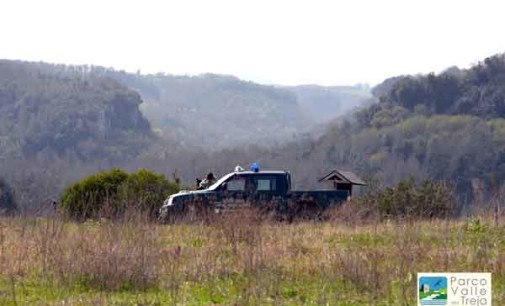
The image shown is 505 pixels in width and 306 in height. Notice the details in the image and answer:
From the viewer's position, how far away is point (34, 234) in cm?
1164

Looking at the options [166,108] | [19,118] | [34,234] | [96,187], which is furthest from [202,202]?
[166,108]

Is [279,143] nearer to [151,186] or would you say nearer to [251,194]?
[151,186]

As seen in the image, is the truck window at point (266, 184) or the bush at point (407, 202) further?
the truck window at point (266, 184)

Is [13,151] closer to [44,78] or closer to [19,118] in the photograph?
[19,118]

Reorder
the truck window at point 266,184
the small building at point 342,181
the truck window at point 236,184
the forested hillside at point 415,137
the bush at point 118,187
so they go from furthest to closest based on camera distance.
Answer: the forested hillside at point 415,137 → the small building at point 342,181 → the bush at point 118,187 → the truck window at point 266,184 → the truck window at point 236,184

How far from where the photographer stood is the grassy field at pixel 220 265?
9.09 meters

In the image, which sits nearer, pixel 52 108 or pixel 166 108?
pixel 52 108

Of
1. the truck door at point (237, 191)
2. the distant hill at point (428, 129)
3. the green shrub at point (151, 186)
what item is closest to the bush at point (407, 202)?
the truck door at point (237, 191)

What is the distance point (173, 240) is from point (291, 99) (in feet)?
536

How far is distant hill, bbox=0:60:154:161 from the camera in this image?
83.3 metres

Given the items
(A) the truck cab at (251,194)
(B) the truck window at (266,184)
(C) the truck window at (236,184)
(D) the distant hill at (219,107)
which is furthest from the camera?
(D) the distant hill at (219,107)

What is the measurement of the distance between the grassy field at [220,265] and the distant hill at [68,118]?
6538 centimetres

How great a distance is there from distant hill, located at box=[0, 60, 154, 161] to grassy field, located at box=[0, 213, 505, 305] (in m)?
65.4

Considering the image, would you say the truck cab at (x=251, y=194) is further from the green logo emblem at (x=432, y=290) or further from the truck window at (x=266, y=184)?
the green logo emblem at (x=432, y=290)
